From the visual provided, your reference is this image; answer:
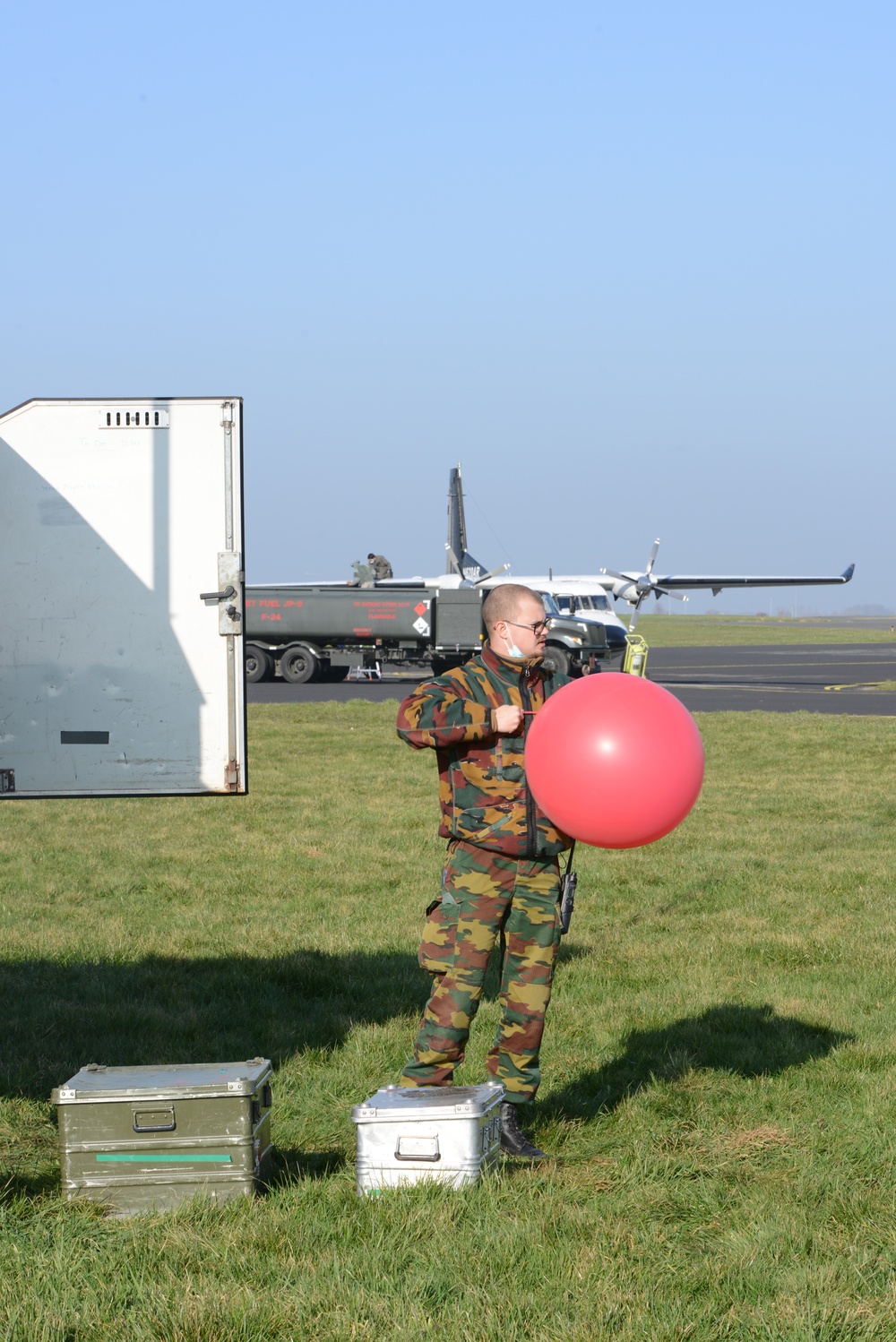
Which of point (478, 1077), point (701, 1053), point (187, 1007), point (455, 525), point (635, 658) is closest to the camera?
point (478, 1077)

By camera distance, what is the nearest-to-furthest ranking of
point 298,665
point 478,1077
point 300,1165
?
point 300,1165, point 478,1077, point 298,665

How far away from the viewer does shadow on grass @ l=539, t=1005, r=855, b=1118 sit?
5742mm

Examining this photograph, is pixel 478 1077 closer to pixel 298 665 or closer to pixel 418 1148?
pixel 418 1148

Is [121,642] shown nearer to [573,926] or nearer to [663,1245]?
[663,1245]

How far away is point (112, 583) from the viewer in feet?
19.7

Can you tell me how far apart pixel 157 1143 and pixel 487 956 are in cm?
135

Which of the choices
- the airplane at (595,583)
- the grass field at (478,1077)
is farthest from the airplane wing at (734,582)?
the grass field at (478,1077)

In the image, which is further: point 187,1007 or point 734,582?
point 734,582

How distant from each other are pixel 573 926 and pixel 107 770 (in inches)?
161

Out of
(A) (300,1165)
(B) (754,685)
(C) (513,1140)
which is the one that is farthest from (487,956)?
(B) (754,685)

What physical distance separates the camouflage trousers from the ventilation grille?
2395 mm

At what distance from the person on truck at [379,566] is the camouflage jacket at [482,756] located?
45.0 m

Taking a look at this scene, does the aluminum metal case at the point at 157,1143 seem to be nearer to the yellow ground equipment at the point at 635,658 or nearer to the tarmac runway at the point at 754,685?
the tarmac runway at the point at 754,685

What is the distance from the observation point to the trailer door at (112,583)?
19.5 ft
